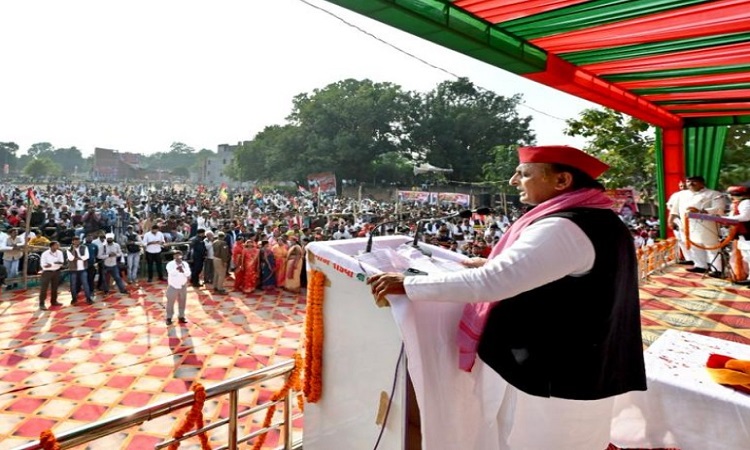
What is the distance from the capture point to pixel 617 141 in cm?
1448

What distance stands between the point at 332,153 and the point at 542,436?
4380cm

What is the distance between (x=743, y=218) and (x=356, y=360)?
573 centimetres

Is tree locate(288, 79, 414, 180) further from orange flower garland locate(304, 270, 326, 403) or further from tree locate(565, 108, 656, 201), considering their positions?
orange flower garland locate(304, 270, 326, 403)

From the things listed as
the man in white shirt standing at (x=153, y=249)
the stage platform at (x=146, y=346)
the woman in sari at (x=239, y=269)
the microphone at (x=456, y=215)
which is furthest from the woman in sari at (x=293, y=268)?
the microphone at (x=456, y=215)

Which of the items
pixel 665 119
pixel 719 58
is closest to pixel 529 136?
pixel 665 119

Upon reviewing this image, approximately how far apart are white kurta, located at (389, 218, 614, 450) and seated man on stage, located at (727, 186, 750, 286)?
5096 millimetres

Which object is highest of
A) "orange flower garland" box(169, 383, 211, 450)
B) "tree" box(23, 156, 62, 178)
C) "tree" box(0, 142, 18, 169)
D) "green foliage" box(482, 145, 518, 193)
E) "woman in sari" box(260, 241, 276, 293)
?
"tree" box(0, 142, 18, 169)

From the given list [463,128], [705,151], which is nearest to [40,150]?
[463,128]

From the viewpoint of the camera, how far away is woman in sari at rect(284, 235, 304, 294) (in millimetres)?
10500

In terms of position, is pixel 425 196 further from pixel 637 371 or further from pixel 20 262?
pixel 637 371

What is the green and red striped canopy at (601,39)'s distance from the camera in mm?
3492

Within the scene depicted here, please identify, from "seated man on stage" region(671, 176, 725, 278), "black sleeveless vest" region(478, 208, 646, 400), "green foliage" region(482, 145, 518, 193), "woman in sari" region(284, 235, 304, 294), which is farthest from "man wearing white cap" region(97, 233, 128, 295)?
"green foliage" region(482, 145, 518, 193)

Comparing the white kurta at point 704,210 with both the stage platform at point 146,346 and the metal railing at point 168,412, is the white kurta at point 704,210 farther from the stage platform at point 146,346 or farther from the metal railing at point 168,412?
the metal railing at point 168,412

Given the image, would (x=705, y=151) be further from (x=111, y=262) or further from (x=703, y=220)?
(x=111, y=262)
